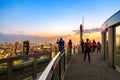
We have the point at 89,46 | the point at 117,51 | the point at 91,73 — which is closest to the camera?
the point at 91,73

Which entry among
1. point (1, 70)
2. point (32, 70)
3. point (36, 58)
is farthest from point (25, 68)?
point (1, 70)

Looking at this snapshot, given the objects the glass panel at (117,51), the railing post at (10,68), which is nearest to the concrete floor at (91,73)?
the glass panel at (117,51)

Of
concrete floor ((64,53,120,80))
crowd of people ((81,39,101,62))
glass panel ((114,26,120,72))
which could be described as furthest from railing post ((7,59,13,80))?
crowd of people ((81,39,101,62))

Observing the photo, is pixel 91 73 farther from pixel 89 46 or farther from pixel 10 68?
pixel 89 46

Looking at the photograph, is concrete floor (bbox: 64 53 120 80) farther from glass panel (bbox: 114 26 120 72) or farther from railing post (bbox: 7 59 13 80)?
railing post (bbox: 7 59 13 80)

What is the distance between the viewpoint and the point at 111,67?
17.6 m

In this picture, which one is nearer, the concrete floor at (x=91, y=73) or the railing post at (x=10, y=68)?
the railing post at (x=10, y=68)

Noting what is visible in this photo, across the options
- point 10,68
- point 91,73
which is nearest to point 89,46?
point 91,73

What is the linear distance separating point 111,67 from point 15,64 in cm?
988

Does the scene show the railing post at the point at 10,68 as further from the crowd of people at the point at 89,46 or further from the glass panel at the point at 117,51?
the crowd of people at the point at 89,46

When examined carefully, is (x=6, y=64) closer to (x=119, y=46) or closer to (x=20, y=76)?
(x=20, y=76)

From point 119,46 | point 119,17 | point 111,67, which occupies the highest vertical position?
point 119,17

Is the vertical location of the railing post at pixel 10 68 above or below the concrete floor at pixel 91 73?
above

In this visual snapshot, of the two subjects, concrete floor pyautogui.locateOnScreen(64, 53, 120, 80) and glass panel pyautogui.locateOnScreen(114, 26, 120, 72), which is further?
glass panel pyautogui.locateOnScreen(114, 26, 120, 72)
